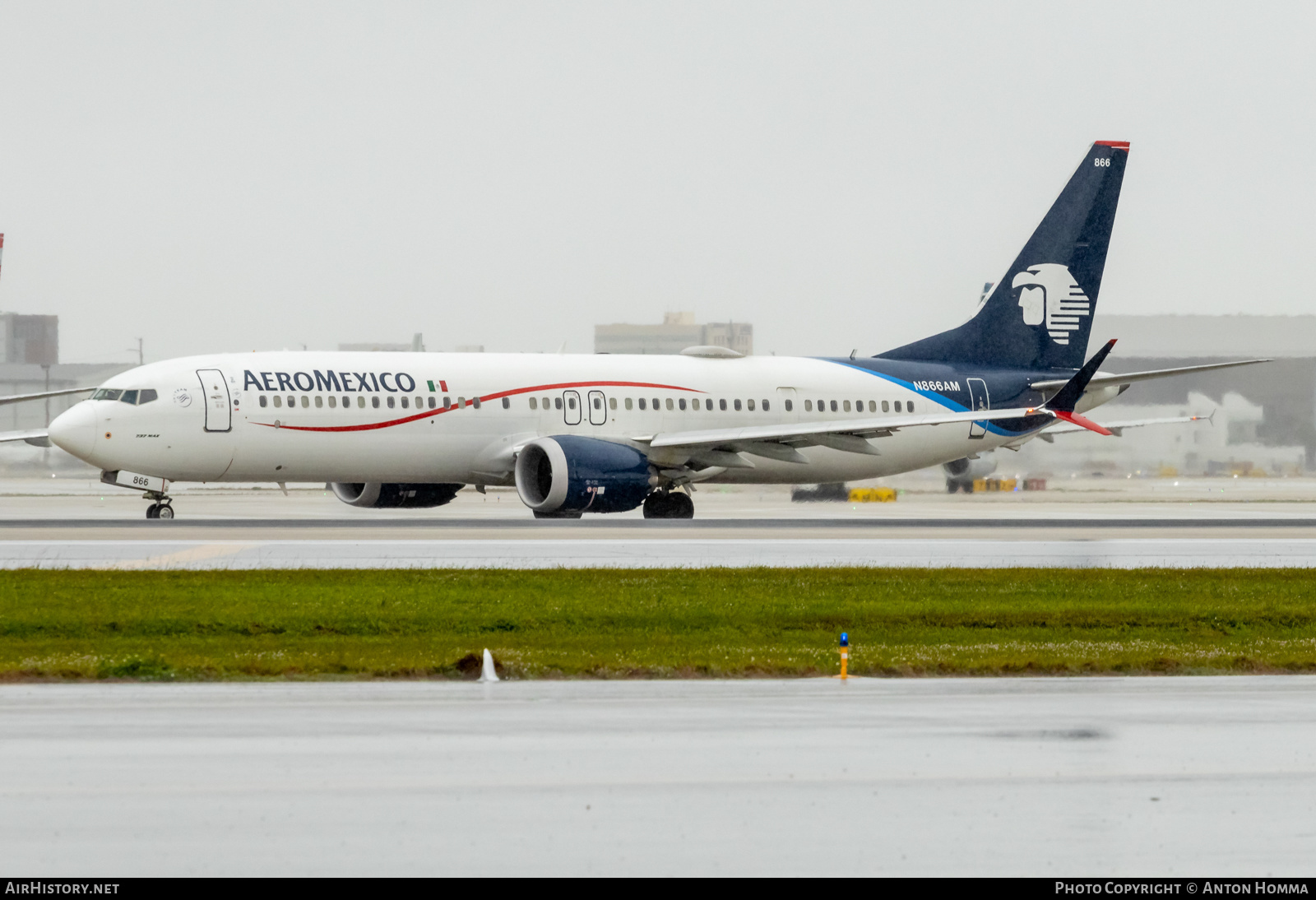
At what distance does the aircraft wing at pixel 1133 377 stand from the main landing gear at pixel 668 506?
11.2 m

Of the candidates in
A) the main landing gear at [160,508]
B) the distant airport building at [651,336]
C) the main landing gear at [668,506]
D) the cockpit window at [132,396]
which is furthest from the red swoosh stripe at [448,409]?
the distant airport building at [651,336]

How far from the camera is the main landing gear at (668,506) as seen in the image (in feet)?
151

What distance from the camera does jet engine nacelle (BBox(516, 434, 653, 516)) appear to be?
41.6 m

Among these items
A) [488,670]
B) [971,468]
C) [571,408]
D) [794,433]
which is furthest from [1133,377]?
[488,670]

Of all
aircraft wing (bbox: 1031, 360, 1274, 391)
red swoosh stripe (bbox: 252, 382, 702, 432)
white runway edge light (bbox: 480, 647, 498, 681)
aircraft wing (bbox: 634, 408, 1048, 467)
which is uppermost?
aircraft wing (bbox: 1031, 360, 1274, 391)

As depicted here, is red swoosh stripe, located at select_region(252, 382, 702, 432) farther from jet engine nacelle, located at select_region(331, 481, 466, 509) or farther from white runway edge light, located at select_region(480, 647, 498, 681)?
white runway edge light, located at select_region(480, 647, 498, 681)

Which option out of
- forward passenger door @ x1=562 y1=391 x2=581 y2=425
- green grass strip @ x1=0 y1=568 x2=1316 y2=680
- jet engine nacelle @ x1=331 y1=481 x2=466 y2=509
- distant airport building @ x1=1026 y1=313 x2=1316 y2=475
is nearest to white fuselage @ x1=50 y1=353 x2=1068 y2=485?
→ forward passenger door @ x1=562 y1=391 x2=581 y2=425

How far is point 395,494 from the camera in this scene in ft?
154

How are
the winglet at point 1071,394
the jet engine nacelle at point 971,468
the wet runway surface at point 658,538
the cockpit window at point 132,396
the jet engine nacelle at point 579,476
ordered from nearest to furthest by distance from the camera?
the wet runway surface at point 658,538 → the cockpit window at point 132,396 → the jet engine nacelle at point 579,476 → the winglet at point 1071,394 → the jet engine nacelle at point 971,468

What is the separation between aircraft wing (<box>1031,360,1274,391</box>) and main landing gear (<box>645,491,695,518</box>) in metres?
11.2

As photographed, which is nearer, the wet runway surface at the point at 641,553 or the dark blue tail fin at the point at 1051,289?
the wet runway surface at the point at 641,553

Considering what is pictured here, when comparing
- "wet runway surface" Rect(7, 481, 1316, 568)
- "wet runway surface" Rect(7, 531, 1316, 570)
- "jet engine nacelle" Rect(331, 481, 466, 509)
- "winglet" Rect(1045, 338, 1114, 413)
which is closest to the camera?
"wet runway surface" Rect(7, 531, 1316, 570)

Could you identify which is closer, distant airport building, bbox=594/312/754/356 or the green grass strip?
the green grass strip

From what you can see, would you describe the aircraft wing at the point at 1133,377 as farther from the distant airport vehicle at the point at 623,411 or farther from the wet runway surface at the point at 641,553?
the wet runway surface at the point at 641,553
